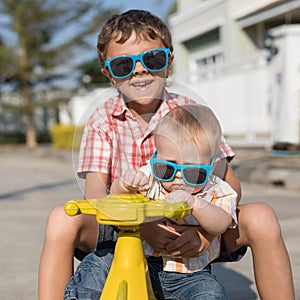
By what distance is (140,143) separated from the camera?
1.80 meters

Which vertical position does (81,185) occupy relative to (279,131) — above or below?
above

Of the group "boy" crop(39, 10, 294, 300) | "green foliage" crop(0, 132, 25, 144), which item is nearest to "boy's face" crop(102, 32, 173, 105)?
"boy" crop(39, 10, 294, 300)

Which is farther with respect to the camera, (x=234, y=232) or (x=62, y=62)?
(x=62, y=62)

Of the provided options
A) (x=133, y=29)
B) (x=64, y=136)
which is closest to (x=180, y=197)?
(x=133, y=29)

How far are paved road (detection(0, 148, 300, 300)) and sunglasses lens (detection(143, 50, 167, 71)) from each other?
110 cm

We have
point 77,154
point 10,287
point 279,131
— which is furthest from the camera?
point 279,131

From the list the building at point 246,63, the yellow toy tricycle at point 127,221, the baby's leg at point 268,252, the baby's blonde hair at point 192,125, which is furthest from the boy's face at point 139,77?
the building at point 246,63

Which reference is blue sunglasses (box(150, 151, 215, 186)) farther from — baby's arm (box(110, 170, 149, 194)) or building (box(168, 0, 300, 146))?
building (box(168, 0, 300, 146))

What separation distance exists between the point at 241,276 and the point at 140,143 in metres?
1.29

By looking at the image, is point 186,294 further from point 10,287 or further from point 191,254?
point 10,287

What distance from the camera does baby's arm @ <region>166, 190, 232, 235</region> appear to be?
5.15ft

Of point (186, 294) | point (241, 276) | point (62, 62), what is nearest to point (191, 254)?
point (186, 294)

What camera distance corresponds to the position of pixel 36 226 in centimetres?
423

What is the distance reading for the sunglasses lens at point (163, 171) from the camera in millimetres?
1648
